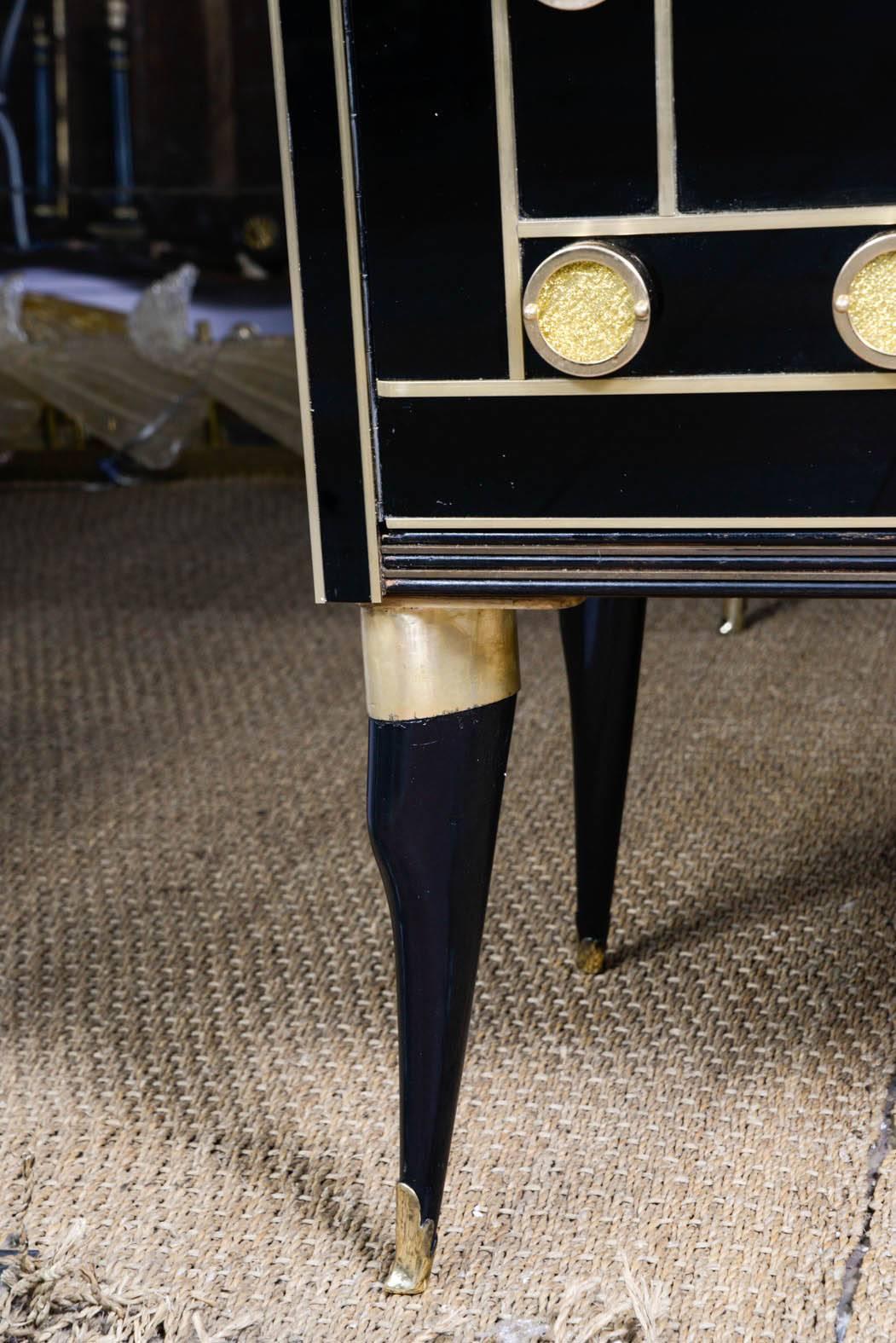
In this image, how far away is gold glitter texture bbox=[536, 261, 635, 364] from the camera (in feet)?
1.51

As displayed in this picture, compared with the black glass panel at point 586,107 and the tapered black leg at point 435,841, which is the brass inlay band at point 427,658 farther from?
the black glass panel at point 586,107

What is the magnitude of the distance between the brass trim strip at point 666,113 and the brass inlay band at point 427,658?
0.51 feet

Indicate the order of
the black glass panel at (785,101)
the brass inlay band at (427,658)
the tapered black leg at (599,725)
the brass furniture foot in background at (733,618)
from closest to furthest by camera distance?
the black glass panel at (785,101) < the brass inlay band at (427,658) < the tapered black leg at (599,725) < the brass furniture foot in background at (733,618)

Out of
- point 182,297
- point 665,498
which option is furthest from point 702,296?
point 182,297

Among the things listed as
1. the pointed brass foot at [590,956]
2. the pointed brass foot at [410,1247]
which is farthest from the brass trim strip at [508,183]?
the pointed brass foot at [590,956]

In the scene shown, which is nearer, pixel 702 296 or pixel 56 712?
pixel 702 296

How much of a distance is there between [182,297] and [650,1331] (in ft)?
6.82

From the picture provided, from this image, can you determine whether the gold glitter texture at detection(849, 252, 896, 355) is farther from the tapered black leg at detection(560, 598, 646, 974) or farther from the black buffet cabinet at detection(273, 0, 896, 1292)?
the tapered black leg at detection(560, 598, 646, 974)

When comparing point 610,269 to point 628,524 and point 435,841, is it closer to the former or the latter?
point 628,524

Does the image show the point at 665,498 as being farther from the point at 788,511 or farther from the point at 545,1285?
the point at 545,1285

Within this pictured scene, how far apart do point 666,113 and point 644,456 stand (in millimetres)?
101

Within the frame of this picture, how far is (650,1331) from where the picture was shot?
565 mm

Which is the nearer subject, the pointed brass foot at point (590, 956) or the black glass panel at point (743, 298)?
the black glass panel at point (743, 298)

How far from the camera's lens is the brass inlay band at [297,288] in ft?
1.56
